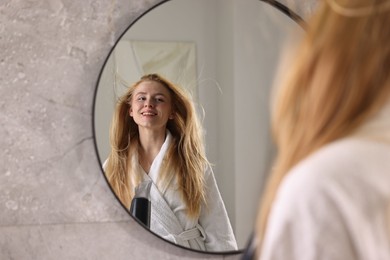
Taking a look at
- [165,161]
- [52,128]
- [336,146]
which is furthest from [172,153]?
[336,146]

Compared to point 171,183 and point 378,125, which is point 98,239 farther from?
point 378,125

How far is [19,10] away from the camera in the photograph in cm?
143

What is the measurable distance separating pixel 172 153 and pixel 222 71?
22 centimetres

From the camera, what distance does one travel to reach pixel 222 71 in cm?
150

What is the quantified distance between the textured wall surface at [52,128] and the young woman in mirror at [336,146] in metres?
0.99

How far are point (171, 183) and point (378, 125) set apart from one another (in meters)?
1.04

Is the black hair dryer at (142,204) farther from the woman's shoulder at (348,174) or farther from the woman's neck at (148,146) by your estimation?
the woman's shoulder at (348,174)

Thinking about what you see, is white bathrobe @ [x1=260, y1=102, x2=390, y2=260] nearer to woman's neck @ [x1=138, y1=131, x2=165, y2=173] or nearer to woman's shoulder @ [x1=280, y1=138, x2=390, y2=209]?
woman's shoulder @ [x1=280, y1=138, x2=390, y2=209]

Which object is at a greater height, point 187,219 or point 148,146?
point 148,146

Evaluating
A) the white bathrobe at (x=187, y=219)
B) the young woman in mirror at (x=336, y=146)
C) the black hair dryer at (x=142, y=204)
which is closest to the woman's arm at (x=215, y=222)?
the white bathrobe at (x=187, y=219)

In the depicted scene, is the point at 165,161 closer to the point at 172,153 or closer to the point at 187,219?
the point at 172,153

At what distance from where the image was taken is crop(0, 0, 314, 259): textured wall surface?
4.68 ft

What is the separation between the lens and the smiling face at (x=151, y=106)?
4.80 feet

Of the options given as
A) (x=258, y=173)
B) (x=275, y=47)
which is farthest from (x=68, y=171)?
(x=275, y=47)
